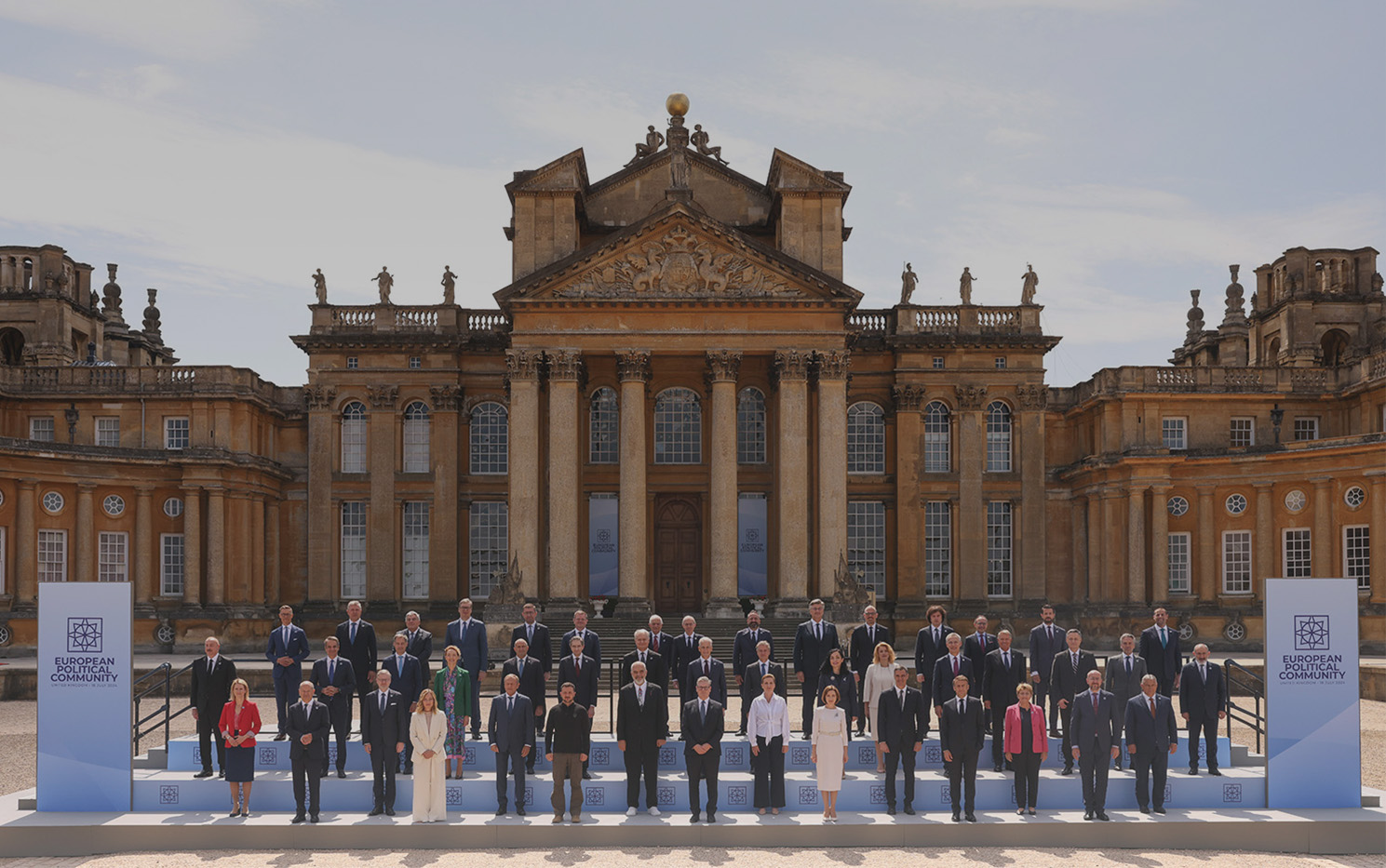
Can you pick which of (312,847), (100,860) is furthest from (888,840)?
(100,860)

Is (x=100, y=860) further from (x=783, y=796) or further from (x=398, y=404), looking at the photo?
(x=398, y=404)

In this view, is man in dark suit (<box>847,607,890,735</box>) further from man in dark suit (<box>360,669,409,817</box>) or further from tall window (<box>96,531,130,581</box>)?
tall window (<box>96,531,130,581</box>)

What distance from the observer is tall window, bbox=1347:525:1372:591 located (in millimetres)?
35312

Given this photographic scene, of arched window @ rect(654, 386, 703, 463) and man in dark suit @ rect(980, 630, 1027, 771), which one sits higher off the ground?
arched window @ rect(654, 386, 703, 463)

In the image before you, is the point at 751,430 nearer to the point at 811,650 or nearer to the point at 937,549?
the point at 937,549

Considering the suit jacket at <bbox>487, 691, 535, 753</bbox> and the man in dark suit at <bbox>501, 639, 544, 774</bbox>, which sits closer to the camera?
the suit jacket at <bbox>487, 691, 535, 753</bbox>

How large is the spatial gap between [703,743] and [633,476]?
65.9 ft

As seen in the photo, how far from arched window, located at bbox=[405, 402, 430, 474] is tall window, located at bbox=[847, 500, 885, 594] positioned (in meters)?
14.0

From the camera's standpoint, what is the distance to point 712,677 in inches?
627

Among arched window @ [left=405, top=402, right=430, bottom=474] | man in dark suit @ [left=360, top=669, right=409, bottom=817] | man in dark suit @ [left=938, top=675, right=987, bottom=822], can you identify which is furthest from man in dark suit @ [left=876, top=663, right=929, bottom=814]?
arched window @ [left=405, top=402, right=430, bottom=474]

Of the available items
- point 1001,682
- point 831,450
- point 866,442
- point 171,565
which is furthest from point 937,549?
point 1001,682

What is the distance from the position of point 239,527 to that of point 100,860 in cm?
2560

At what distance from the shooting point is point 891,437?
4009 centimetres

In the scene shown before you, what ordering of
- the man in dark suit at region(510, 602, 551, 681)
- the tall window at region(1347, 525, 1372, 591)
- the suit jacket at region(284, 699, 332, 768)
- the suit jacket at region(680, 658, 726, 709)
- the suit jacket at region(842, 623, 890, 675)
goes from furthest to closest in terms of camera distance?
the tall window at region(1347, 525, 1372, 591)
the suit jacket at region(842, 623, 890, 675)
the man in dark suit at region(510, 602, 551, 681)
the suit jacket at region(680, 658, 726, 709)
the suit jacket at region(284, 699, 332, 768)
